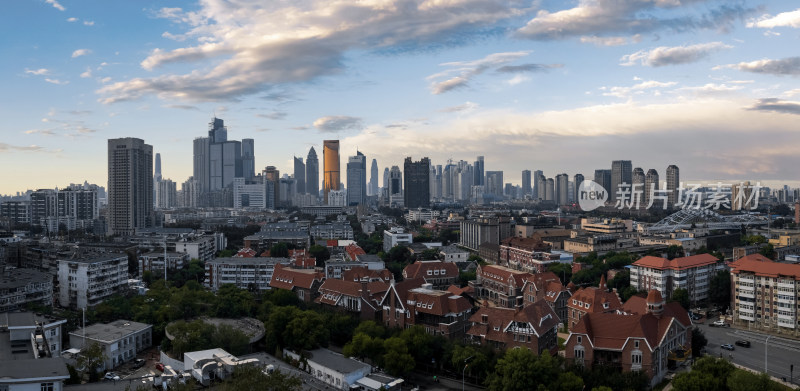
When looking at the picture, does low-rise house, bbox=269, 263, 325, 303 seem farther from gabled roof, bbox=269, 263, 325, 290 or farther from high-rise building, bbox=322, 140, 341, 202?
high-rise building, bbox=322, 140, 341, 202

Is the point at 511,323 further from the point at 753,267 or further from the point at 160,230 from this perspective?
the point at 160,230

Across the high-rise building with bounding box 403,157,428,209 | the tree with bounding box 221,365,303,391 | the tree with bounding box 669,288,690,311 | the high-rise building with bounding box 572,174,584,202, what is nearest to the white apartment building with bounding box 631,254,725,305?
the tree with bounding box 669,288,690,311

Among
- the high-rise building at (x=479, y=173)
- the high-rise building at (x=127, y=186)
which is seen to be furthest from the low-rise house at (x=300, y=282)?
the high-rise building at (x=479, y=173)

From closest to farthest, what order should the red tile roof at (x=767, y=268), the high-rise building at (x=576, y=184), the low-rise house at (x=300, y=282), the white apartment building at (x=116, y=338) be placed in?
the white apartment building at (x=116, y=338) < the red tile roof at (x=767, y=268) < the low-rise house at (x=300, y=282) < the high-rise building at (x=576, y=184)

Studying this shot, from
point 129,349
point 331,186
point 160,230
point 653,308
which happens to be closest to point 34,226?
point 160,230

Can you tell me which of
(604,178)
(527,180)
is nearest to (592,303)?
(604,178)

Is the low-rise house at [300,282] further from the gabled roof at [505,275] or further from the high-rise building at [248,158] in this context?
the high-rise building at [248,158]
